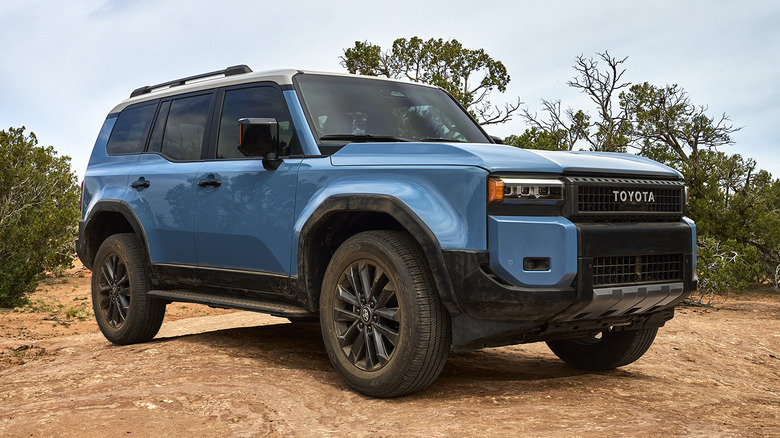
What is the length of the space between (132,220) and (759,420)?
516 centimetres

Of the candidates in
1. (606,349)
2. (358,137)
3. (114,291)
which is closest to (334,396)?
(358,137)

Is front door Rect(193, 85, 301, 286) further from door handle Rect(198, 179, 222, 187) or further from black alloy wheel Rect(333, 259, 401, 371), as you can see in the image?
black alloy wheel Rect(333, 259, 401, 371)

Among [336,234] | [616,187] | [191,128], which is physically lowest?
[336,234]

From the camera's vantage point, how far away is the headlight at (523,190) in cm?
413

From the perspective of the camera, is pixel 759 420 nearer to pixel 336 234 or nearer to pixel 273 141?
pixel 336 234

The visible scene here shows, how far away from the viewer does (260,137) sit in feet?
16.9

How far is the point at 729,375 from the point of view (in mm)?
6875

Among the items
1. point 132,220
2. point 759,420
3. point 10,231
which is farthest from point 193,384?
point 10,231

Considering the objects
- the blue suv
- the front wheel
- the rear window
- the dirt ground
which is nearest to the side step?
the blue suv

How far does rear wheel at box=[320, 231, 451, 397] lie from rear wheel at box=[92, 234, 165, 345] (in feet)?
8.36

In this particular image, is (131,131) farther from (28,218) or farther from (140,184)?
(28,218)

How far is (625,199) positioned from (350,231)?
5.95 ft

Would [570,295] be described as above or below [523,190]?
below

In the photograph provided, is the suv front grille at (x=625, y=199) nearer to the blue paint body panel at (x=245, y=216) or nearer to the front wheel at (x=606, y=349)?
the front wheel at (x=606, y=349)
